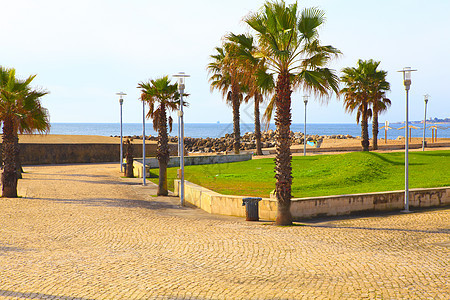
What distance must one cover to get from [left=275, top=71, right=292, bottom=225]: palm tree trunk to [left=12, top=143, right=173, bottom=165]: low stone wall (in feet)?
109

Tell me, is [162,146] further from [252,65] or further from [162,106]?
[252,65]

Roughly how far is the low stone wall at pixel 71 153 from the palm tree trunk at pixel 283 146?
109ft

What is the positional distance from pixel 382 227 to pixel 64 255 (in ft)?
31.5

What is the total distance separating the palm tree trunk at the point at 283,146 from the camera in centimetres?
1473

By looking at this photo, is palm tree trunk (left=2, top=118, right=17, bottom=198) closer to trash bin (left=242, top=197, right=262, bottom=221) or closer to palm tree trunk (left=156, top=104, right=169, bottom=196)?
palm tree trunk (left=156, top=104, right=169, bottom=196)

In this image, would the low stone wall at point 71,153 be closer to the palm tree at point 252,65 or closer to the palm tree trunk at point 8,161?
the palm tree trunk at point 8,161

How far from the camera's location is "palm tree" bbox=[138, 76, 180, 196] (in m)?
23.0

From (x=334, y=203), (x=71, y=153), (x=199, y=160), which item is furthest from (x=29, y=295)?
(x=71, y=153)

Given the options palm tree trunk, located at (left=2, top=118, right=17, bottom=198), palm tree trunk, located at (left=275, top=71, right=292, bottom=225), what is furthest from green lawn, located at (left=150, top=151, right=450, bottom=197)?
palm tree trunk, located at (left=2, top=118, right=17, bottom=198)

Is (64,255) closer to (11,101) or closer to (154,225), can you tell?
(154,225)

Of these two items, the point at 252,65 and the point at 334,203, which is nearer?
the point at 252,65

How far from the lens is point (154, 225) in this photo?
15.0m

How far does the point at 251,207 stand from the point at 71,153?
3315 cm

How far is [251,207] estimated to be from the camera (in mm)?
16125
